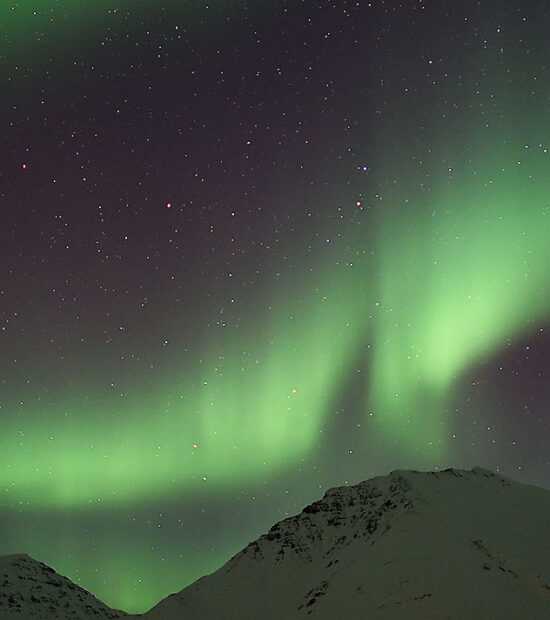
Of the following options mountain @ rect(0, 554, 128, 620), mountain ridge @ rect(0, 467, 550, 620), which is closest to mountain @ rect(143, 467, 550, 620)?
mountain ridge @ rect(0, 467, 550, 620)

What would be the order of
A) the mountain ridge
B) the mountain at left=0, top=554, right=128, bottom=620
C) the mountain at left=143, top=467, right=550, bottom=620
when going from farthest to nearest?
the mountain at left=0, top=554, right=128, bottom=620
the mountain ridge
the mountain at left=143, top=467, right=550, bottom=620

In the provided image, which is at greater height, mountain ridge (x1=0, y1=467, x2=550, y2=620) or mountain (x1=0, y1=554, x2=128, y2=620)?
mountain (x1=0, y1=554, x2=128, y2=620)

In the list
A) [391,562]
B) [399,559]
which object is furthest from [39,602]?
[399,559]

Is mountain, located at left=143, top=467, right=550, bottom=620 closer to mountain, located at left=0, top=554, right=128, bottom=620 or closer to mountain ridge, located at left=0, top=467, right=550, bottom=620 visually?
mountain ridge, located at left=0, top=467, right=550, bottom=620

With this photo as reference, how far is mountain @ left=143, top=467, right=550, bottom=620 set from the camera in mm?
100812

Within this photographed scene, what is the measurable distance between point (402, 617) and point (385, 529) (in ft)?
144

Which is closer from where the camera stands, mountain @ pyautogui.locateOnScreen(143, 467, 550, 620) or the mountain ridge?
mountain @ pyautogui.locateOnScreen(143, 467, 550, 620)

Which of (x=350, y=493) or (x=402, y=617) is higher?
(x=350, y=493)

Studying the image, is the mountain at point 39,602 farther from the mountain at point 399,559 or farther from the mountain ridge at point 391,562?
the mountain at point 399,559

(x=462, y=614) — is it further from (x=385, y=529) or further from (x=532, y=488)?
(x=532, y=488)

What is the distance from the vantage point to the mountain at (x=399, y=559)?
100812mm

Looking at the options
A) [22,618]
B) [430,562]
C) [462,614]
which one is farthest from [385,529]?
[22,618]

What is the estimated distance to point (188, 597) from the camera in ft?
492

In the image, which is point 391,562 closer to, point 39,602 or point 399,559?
point 399,559
